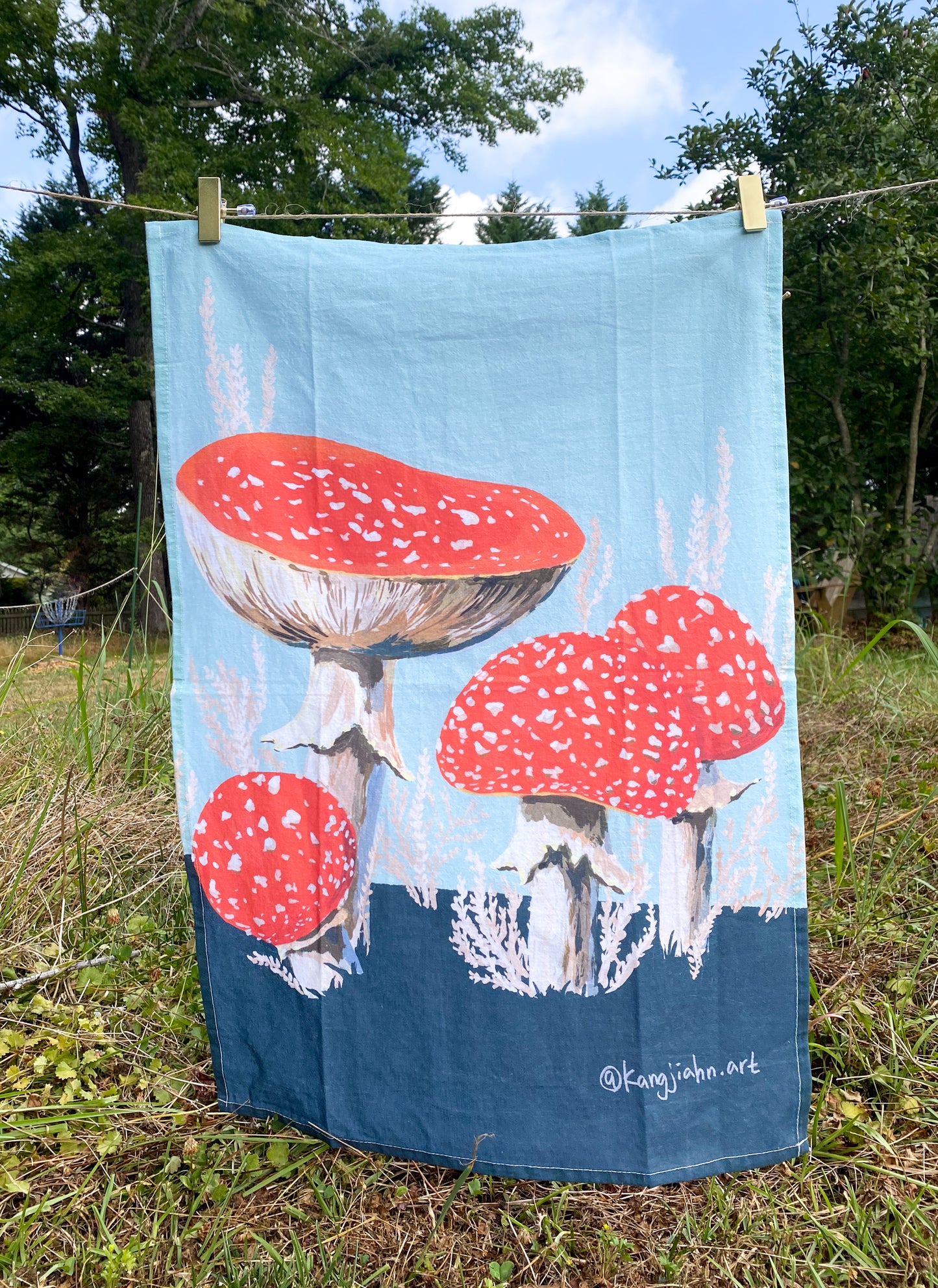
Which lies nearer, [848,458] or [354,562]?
[354,562]

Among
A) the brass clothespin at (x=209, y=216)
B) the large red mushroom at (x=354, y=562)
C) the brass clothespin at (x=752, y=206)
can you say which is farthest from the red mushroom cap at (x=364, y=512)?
the brass clothespin at (x=752, y=206)

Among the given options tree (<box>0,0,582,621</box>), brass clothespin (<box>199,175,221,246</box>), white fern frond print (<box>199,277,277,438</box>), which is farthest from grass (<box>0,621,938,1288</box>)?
tree (<box>0,0,582,621</box>)

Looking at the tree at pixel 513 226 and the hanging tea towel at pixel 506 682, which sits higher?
the tree at pixel 513 226

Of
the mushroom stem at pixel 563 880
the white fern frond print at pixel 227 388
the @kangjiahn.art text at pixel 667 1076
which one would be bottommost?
the @kangjiahn.art text at pixel 667 1076

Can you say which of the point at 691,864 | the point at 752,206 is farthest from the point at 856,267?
the point at 691,864

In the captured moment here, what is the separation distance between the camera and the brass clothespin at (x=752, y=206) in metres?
1.56

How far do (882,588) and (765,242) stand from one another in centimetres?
532

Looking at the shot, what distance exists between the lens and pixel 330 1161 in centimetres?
170

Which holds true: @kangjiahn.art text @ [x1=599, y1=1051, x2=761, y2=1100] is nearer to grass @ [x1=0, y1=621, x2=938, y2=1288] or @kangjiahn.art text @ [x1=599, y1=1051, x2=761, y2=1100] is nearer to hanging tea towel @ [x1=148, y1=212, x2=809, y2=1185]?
hanging tea towel @ [x1=148, y1=212, x2=809, y2=1185]

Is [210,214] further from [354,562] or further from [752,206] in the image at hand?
[752,206]

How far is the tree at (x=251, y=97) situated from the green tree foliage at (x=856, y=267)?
668cm

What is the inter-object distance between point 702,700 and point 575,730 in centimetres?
27

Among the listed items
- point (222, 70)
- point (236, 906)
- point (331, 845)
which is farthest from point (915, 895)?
point (222, 70)

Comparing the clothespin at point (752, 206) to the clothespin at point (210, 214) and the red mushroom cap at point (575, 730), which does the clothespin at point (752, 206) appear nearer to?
the red mushroom cap at point (575, 730)
